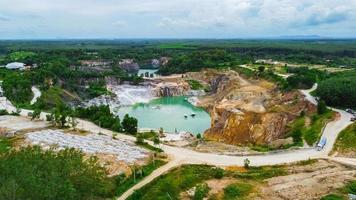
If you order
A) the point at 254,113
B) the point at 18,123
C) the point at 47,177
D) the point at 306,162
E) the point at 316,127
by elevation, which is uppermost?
the point at 47,177

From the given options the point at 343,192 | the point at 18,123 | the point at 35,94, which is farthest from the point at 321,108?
the point at 35,94

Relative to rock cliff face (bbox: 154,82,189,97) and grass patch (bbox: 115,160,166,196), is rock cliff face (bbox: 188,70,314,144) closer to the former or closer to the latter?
rock cliff face (bbox: 154,82,189,97)

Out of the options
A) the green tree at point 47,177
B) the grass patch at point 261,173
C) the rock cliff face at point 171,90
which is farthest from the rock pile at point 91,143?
the rock cliff face at point 171,90

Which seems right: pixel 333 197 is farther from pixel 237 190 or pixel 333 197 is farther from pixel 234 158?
pixel 234 158

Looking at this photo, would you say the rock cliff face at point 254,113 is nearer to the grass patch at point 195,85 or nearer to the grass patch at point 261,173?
the grass patch at point 261,173

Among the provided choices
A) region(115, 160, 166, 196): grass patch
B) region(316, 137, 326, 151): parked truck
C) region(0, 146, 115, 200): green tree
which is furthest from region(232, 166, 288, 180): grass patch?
region(0, 146, 115, 200): green tree
